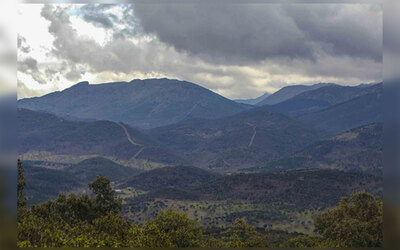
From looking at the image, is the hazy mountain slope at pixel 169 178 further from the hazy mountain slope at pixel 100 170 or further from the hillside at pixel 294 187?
the hillside at pixel 294 187

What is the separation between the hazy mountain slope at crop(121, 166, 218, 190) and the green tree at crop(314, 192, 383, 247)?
7421 cm

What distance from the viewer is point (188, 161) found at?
169 metres

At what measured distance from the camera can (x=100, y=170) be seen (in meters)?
124

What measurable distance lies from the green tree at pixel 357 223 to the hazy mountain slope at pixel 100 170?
9352 centimetres

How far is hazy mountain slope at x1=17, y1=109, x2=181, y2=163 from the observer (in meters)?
163

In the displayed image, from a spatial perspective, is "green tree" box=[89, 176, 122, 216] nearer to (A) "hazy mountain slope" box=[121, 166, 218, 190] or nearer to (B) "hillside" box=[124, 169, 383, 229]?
(B) "hillside" box=[124, 169, 383, 229]

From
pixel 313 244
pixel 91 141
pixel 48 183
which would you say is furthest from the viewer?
pixel 91 141

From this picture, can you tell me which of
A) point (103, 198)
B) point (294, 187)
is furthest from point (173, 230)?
point (294, 187)

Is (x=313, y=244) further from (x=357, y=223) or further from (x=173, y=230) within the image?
(x=173, y=230)

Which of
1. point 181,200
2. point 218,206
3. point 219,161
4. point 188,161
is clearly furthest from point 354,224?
point 188,161

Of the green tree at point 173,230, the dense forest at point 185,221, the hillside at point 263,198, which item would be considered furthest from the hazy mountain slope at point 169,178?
the green tree at point 173,230

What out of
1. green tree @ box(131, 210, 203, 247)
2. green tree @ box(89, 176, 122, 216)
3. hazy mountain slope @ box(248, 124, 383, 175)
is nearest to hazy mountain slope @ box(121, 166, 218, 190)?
hazy mountain slope @ box(248, 124, 383, 175)

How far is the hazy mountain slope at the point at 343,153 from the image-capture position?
122m

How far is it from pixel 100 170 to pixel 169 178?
29420 mm
